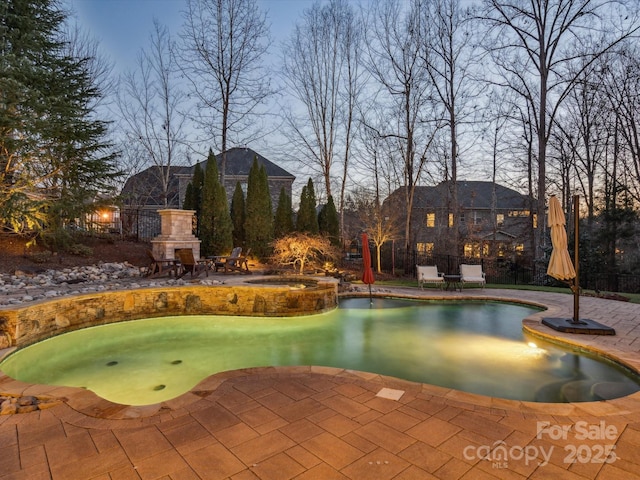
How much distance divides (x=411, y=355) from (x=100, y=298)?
6.41 m

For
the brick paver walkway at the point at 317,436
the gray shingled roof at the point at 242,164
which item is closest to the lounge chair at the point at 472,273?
the brick paver walkway at the point at 317,436

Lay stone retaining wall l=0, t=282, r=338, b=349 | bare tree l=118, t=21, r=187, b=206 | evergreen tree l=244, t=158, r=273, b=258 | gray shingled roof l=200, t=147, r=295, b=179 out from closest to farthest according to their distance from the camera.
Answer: stone retaining wall l=0, t=282, r=338, b=349 → evergreen tree l=244, t=158, r=273, b=258 → bare tree l=118, t=21, r=187, b=206 → gray shingled roof l=200, t=147, r=295, b=179

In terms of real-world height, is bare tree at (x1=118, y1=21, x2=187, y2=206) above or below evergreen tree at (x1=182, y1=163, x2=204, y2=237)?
above

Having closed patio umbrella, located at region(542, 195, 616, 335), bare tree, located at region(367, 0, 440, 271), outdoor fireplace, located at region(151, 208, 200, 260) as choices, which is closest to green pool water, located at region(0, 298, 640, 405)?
closed patio umbrella, located at region(542, 195, 616, 335)

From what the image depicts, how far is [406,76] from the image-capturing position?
1577 cm

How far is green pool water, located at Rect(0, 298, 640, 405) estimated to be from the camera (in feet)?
14.5

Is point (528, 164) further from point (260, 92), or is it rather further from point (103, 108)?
point (103, 108)

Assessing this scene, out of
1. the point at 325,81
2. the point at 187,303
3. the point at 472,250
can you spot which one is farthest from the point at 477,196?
the point at 187,303

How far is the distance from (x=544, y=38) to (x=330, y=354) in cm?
1572

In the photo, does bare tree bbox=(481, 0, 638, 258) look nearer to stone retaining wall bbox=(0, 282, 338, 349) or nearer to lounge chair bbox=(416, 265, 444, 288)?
lounge chair bbox=(416, 265, 444, 288)

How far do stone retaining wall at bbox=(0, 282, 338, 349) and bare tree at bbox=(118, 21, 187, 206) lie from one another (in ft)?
43.4

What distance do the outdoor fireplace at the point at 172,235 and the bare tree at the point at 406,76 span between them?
9.49 metres

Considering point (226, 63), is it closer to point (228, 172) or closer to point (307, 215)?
point (307, 215)

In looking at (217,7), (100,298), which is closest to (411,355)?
(100,298)
